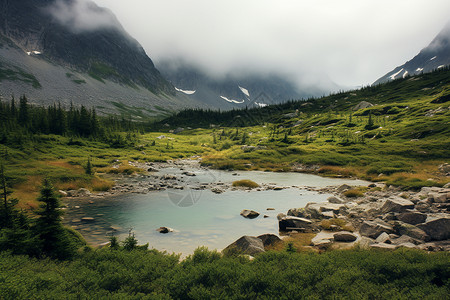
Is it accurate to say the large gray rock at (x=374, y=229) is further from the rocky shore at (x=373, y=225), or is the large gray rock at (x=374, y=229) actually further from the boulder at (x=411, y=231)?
the boulder at (x=411, y=231)

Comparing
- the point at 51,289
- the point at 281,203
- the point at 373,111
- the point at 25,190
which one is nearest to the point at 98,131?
the point at 25,190

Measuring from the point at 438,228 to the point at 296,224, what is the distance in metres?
9.15

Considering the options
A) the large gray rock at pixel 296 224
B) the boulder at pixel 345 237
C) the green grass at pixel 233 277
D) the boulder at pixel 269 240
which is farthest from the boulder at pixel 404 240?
the boulder at pixel 269 240

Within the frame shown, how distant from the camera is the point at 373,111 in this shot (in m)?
129

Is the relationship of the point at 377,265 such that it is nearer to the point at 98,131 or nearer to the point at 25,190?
the point at 25,190

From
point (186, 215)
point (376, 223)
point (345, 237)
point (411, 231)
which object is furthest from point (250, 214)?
point (411, 231)

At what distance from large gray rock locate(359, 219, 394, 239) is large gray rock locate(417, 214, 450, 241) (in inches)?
77.6

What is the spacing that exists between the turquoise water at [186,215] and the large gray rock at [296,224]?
0.80 meters

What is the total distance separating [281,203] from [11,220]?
25137 millimetres

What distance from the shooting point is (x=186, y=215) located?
78.7ft

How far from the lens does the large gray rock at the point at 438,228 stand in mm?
13950

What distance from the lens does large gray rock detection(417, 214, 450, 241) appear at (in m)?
13.9

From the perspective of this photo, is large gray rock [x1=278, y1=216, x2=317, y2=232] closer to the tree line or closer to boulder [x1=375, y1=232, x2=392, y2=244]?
boulder [x1=375, y1=232, x2=392, y2=244]

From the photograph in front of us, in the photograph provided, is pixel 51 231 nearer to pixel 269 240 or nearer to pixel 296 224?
pixel 269 240
